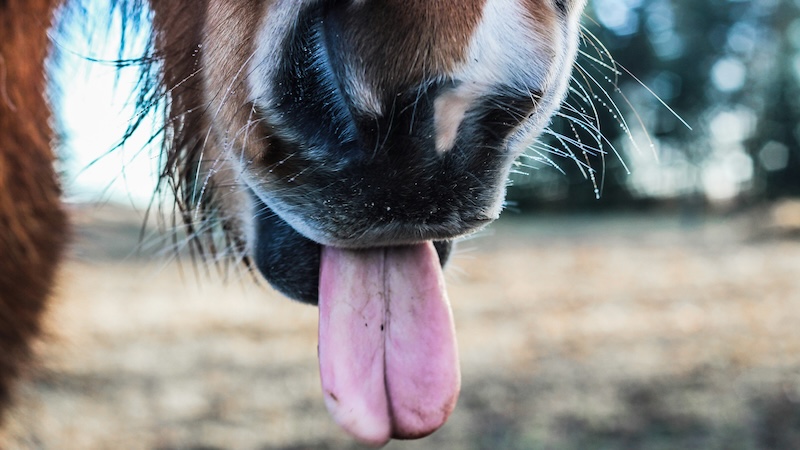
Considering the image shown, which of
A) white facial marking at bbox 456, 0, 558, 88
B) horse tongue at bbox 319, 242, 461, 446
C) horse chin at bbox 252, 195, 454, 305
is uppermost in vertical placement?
white facial marking at bbox 456, 0, 558, 88

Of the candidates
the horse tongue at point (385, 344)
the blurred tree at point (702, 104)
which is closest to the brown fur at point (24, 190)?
the horse tongue at point (385, 344)

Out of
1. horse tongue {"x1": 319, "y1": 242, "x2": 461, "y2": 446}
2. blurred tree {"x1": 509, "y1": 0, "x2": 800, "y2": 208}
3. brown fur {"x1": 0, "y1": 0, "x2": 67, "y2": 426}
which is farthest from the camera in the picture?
blurred tree {"x1": 509, "y1": 0, "x2": 800, "y2": 208}

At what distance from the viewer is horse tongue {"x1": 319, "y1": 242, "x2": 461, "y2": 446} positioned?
0.99m

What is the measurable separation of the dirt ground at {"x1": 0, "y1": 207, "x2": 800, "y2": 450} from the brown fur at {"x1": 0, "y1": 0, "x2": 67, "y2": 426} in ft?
0.60

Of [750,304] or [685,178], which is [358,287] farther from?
[685,178]

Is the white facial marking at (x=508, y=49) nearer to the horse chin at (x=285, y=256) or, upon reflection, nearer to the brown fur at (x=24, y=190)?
the horse chin at (x=285, y=256)

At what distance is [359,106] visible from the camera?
713 mm

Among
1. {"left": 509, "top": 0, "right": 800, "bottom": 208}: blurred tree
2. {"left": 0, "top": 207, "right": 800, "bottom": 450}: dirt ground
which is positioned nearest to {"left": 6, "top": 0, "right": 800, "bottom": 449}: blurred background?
{"left": 0, "top": 207, "right": 800, "bottom": 450}: dirt ground

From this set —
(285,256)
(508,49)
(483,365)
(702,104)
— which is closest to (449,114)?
(508,49)

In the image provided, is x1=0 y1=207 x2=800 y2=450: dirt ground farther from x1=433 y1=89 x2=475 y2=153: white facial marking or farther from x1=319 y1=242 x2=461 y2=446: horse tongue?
x1=433 y1=89 x2=475 y2=153: white facial marking

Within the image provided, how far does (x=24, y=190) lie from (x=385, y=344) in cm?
130

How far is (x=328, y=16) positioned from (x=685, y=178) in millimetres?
12224

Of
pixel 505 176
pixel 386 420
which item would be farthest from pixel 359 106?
pixel 386 420

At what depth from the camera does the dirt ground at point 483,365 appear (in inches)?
98.7
